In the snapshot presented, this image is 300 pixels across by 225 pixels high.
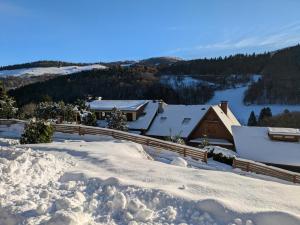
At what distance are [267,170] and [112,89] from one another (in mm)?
118470

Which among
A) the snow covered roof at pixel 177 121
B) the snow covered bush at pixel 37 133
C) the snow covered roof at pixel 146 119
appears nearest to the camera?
the snow covered bush at pixel 37 133

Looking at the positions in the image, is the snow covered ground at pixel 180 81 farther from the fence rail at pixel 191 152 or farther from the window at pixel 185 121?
the fence rail at pixel 191 152

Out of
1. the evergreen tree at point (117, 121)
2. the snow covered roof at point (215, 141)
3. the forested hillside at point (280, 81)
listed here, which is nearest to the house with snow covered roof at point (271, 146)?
the snow covered roof at point (215, 141)

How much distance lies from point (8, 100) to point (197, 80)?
122266 mm

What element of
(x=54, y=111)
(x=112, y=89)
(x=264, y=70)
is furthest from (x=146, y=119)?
(x=264, y=70)

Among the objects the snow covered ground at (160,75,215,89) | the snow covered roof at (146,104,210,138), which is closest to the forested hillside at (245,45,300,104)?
the snow covered ground at (160,75,215,89)

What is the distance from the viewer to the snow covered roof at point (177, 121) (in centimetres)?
4781

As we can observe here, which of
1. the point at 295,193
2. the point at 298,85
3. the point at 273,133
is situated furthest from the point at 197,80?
the point at 295,193

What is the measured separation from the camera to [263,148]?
38938mm

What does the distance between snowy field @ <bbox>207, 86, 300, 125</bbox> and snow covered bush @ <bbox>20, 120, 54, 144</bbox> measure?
80.0 metres

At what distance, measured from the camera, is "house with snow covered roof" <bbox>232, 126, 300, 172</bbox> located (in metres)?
36.5

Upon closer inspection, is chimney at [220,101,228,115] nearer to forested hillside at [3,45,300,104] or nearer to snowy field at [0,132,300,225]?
snowy field at [0,132,300,225]

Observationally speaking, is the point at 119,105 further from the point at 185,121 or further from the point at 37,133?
the point at 37,133

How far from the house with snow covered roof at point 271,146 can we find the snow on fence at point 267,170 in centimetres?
1504
